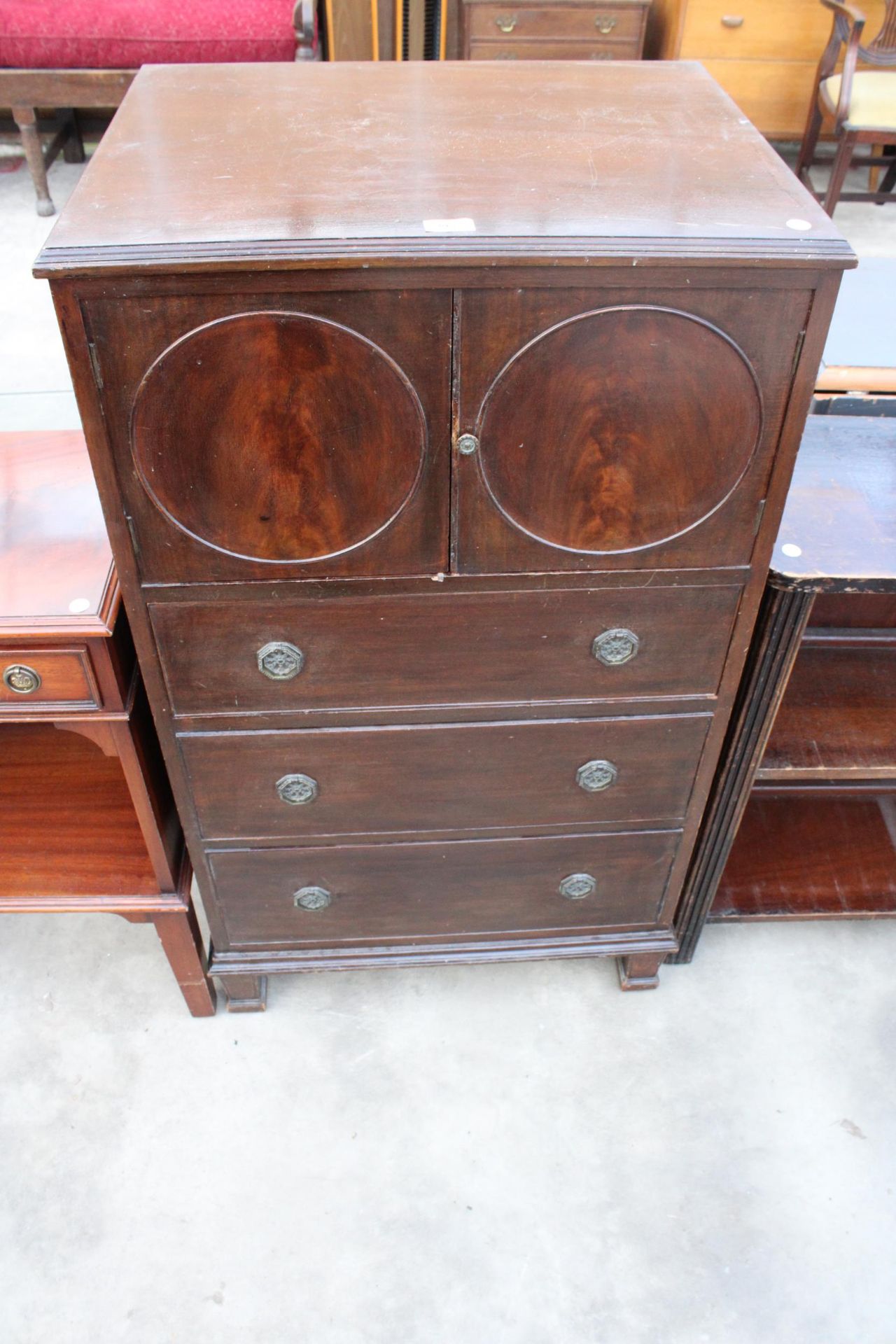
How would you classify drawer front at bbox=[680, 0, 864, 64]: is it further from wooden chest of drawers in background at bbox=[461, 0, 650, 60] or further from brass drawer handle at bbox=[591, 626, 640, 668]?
brass drawer handle at bbox=[591, 626, 640, 668]

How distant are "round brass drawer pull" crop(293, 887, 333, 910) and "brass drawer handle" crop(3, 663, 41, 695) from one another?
1.93 ft

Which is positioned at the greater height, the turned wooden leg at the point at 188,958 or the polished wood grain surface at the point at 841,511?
the polished wood grain surface at the point at 841,511

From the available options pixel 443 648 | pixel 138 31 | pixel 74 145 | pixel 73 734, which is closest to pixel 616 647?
pixel 443 648

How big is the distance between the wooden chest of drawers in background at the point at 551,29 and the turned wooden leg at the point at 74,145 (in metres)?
1.71

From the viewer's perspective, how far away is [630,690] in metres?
1.57

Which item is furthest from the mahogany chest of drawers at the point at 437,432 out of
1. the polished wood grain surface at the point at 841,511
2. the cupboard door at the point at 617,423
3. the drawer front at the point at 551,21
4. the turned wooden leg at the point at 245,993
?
the drawer front at the point at 551,21

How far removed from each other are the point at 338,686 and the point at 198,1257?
0.99 meters

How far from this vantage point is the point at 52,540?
5.23ft

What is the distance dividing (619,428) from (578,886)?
2.98ft

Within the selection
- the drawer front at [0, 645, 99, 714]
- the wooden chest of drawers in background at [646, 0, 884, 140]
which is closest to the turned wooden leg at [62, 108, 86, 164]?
the wooden chest of drawers in background at [646, 0, 884, 140]

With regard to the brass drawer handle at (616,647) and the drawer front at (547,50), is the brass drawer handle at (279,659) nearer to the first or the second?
the brass drawer handle at (616,647)

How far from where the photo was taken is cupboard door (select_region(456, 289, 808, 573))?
1183mm

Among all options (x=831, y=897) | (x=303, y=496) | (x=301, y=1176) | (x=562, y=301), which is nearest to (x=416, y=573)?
(x=303, y=496)

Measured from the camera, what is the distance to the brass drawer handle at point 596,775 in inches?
65.6
